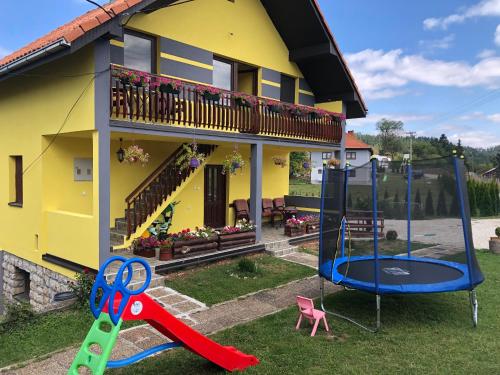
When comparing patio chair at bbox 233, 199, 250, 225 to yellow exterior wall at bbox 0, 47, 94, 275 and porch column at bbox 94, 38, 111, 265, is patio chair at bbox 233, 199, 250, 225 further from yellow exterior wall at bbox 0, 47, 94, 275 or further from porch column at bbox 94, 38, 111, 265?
porch column at bbox 94, 38, 111, 265

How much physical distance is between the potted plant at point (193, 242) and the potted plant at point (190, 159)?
174cm

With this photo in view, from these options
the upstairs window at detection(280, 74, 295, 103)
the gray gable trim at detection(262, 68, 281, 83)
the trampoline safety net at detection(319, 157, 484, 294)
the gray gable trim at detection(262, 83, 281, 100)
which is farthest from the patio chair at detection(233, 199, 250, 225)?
the trampoline safety net at detection(319, 157, 484, 294)

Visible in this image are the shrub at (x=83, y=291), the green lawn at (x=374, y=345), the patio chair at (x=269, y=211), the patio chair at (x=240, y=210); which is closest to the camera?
the green lawn at (x=374, y=345)

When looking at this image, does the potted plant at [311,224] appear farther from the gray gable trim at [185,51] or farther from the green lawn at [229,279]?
the gray gable trim at [185,51]

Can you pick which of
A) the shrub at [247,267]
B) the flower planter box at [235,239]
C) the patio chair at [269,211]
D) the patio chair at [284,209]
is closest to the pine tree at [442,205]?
the shrub at [247,267]

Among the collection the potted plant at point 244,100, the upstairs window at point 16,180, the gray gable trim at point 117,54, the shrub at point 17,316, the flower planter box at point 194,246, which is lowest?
the shrub at point 17,316

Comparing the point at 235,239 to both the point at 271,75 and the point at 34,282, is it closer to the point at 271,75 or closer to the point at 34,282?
the point at 34,282

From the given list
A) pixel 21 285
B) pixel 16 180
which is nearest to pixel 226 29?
pixel 16 180

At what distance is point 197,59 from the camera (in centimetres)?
1141

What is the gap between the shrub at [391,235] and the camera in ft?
30.1

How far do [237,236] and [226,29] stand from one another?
20.7 ft

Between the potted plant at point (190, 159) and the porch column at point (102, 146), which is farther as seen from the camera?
the potted plant at point (190, 159)

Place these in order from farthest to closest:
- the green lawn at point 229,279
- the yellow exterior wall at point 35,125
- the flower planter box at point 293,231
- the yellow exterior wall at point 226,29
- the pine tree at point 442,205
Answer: the flower planter box at point 293,231 → the yellow exterior wall at point 226,29 → the yellow exterior wall at point 35,125 → the green lawn at point 229,279 → the pine tree at point 442,205

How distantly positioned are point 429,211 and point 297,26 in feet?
26.7
